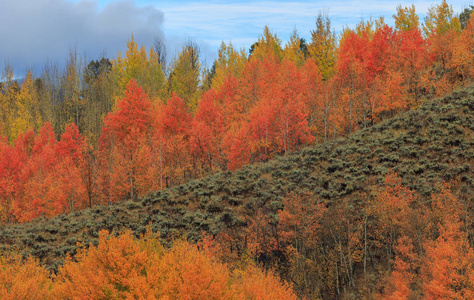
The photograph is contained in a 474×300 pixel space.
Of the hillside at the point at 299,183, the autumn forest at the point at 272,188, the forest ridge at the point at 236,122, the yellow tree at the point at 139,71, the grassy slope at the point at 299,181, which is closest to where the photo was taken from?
the autumn forest at the point at 272,188

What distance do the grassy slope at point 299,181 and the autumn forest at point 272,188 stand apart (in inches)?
8.6

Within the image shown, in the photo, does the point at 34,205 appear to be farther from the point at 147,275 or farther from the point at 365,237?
the point at 365,237

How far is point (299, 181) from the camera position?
4297 cm

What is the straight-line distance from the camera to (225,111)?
57500 mm

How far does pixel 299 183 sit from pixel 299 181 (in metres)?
0.63

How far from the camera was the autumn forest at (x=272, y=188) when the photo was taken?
966 inches

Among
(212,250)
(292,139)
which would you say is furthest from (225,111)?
(212,250)

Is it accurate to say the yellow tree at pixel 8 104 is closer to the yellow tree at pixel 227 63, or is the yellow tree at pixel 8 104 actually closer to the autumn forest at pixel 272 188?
the autumn forest at pixel 272 188

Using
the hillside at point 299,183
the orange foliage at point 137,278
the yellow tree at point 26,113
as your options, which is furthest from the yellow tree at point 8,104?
the orange foliage at point 137,278

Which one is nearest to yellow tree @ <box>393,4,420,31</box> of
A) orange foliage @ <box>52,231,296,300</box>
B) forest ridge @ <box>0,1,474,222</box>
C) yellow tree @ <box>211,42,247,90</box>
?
forest ridge @ <box>0,1,474,222</box>

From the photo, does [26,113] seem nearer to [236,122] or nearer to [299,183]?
[236,122]

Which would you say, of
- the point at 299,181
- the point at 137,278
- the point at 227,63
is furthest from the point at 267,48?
the point at 137,278

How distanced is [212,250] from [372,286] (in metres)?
13.7

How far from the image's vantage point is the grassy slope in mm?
36219
